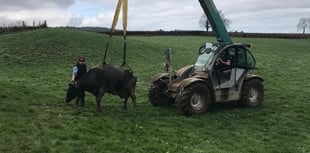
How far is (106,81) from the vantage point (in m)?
14.9

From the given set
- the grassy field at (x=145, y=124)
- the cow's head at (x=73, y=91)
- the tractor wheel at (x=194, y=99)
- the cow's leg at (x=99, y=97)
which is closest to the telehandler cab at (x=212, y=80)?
the tractor wheel at (x=194, y=99)

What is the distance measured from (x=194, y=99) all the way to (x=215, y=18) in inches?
142

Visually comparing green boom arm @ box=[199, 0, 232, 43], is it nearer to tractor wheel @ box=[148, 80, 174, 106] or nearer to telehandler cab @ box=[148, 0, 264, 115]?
telehandler cab @ box=[148, 0, 264, 115]

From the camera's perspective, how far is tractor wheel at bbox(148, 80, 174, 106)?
17.4m

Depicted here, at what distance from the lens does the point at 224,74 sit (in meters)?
16.6

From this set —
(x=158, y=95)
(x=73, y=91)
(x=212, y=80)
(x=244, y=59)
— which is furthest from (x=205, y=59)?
(x=73, y=91)

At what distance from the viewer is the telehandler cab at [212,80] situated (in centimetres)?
1564

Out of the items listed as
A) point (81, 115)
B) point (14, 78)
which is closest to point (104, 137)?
point (81, 115)

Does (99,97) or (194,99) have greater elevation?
(99,97)

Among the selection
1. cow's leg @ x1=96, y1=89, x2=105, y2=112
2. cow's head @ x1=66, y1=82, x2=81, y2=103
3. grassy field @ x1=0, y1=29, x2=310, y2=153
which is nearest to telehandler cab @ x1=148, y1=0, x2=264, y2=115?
grassy field @ x1=0, y1=29, x2=310, y2=153

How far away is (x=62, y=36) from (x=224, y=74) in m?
26.7

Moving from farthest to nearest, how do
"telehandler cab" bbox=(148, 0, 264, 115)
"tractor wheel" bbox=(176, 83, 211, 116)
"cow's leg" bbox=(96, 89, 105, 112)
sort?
1. "telehandler cab" bbox=(148, 0, 264, 115)
2. "tractor wheel" bbox=(176, 83, 211, 116)
3. "cow's leg" bbox=(96, 89, 105, 112)

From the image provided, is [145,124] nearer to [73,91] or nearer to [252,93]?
[73,91]

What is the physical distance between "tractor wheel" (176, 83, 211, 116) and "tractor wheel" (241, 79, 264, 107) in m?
1.89
